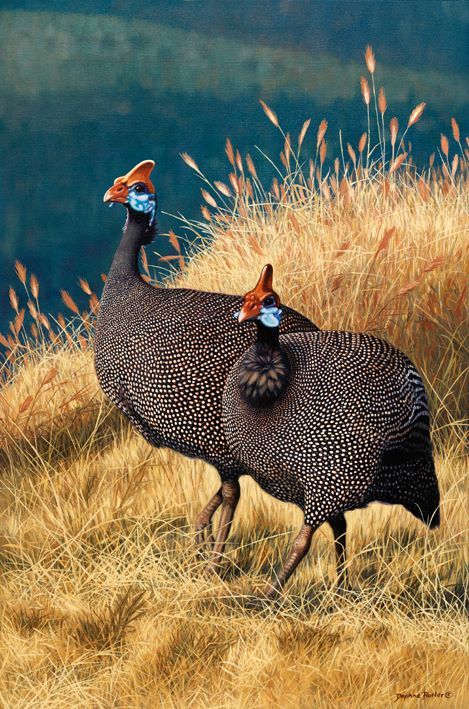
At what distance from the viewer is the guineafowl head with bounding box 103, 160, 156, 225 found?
142 inches

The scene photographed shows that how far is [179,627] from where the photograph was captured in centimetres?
308

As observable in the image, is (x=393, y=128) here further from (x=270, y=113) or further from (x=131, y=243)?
(x=131, y=243)

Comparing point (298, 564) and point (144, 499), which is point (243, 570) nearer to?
point (298, 564)

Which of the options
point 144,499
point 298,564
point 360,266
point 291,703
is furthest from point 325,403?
point 360,266

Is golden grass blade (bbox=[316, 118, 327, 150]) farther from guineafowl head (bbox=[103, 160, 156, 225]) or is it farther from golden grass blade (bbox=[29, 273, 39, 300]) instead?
golden grass blade (bbox=[29, 273, 39, 300])

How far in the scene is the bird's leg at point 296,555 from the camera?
3166 mm

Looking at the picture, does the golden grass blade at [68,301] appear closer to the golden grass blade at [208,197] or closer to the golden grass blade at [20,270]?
the golden grass blade at [20,270]

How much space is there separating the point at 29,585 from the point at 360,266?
198cm

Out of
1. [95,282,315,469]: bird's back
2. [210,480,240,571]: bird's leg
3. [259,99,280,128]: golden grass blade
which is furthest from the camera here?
[259,99,280,128]: golden grass blade

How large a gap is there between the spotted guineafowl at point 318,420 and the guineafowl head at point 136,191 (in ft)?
2.50

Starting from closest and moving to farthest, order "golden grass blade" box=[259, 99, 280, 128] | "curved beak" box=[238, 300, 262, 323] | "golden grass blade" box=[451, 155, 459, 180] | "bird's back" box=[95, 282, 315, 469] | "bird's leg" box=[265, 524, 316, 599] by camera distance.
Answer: "curved beak" box=[238, 300, 262, 323] < "bird's leg" box=[265, 524, 316, 599] < "bird's back" box=[95, 282, 315, 469] < "golden grass blade" box=[259, 99, 280, 128] < "golden grass blade" box=[451, 155, 459, 180]

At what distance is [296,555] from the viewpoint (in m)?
3.19
